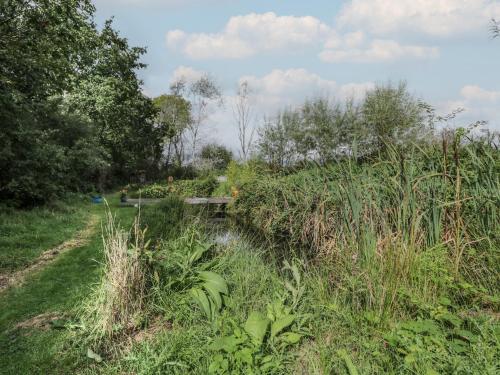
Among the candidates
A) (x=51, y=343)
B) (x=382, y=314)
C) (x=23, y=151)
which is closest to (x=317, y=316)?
(x=382, y=314)

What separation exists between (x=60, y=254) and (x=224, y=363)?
5.42 meters

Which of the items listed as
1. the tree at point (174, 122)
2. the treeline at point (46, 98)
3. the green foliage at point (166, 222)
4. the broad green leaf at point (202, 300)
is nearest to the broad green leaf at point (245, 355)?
the broad green leaf at point (202, 300)

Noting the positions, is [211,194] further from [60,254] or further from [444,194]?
[444,194]

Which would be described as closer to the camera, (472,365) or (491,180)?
(472,365)

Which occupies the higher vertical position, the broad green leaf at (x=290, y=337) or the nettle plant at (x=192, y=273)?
the nettle plant at (x=192, y=273)

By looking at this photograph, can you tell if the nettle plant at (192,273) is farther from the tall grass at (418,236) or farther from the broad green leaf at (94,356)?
the tall grass at (418,236)

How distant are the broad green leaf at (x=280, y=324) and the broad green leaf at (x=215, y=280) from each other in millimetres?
895

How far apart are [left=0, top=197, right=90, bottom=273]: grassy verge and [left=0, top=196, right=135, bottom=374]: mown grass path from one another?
0.54m

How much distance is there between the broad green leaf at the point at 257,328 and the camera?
9.52ft

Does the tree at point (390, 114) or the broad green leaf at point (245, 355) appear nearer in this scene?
the broad green leaf at point (245, 355)

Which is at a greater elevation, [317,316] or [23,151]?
[23,151]

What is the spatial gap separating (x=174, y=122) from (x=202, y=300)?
2668 cm

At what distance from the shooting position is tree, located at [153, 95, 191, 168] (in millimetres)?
28622

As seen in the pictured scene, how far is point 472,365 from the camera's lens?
2.62 m
